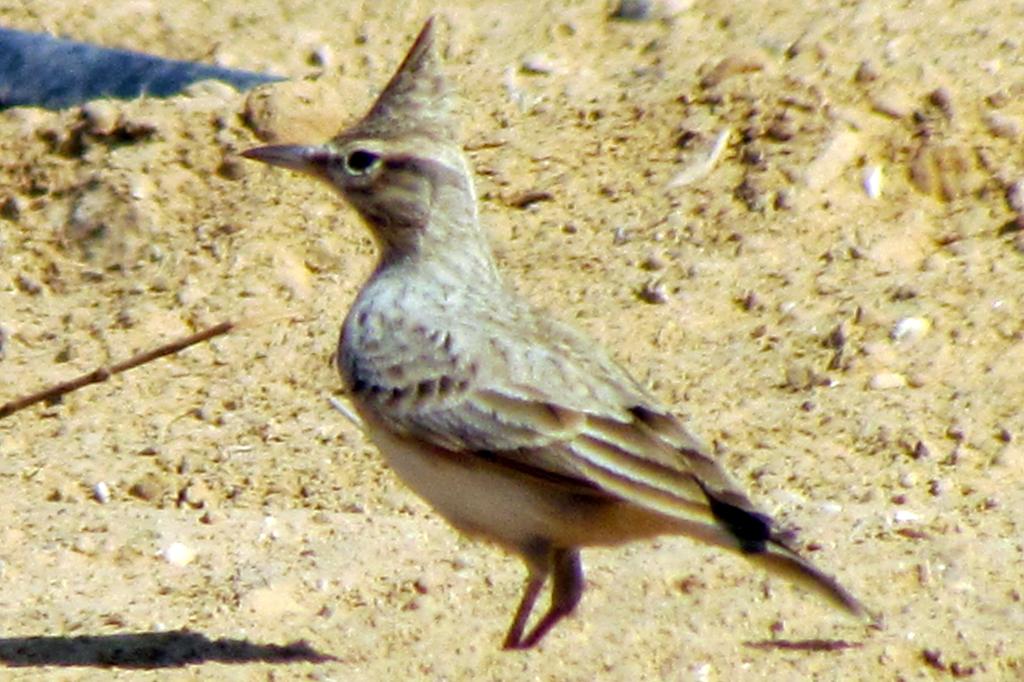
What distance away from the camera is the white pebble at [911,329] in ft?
26.4

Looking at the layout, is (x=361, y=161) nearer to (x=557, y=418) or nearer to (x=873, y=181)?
(x=557, y=418)

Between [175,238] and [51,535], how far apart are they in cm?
239

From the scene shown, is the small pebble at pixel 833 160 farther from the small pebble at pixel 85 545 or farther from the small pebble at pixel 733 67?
the small pebble at pixel 85 545

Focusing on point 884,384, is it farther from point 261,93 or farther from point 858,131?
point 261,93

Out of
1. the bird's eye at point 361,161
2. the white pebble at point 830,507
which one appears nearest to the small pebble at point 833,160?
the white pebble at point 830,507

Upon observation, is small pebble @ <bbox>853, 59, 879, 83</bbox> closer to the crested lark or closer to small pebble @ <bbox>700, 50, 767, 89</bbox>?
small pebble @ <bbox>700, 50, 767, 89</bbox>

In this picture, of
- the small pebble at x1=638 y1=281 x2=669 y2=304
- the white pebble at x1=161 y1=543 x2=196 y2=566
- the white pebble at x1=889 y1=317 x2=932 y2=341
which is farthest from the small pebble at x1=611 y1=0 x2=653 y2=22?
the white pebble at x1=161 y1=543 x2=196 y2=566

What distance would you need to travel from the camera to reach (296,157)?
7.14 m

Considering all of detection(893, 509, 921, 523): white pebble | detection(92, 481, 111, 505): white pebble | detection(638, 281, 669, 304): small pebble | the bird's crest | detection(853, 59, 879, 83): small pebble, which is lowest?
detection(92, 481, 111, 505): white pebble

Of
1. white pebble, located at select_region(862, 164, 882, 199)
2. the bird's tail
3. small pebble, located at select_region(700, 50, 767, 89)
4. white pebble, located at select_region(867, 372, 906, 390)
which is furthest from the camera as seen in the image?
small pebble, located at select_region(700, 50, 767, 89)

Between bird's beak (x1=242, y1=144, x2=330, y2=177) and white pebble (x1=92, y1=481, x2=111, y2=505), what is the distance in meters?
1.38

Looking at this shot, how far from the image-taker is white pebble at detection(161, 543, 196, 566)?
6.98 metres

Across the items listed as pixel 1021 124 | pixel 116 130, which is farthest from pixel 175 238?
pixel 1021 124

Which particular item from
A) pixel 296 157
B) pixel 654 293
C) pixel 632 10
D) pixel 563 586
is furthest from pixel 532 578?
pixel 632 10
